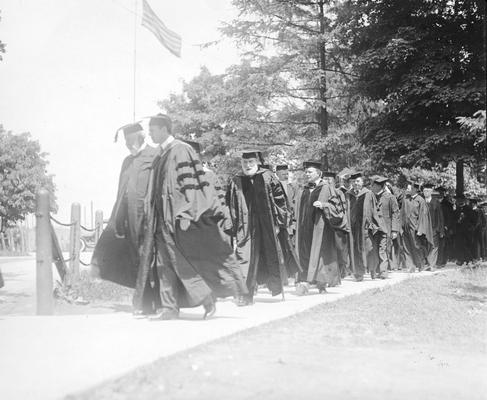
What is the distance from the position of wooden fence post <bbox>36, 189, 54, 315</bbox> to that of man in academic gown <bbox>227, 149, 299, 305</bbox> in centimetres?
260

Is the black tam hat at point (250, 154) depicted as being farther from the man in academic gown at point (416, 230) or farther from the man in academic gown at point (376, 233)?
the man in academic gown at point (416, 230)

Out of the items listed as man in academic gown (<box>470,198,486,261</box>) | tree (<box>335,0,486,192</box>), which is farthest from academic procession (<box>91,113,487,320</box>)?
man in academic gown (<box>470,198,486,261</box>)

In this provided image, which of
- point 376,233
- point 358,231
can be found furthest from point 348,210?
point 376,233

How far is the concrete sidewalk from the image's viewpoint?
4559mm

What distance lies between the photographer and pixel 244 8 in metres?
25.1

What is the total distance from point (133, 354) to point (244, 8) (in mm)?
21285

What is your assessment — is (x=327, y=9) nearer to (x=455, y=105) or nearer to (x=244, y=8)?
(x=244, y=8)

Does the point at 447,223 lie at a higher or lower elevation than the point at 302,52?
lower

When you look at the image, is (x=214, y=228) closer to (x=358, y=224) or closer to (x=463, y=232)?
(x=358, y=224)

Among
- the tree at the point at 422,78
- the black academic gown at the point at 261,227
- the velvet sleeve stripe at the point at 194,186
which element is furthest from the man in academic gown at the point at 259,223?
the tree at the point at 422,78

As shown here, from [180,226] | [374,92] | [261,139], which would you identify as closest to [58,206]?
[261,139]

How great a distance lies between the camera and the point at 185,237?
7461 mm

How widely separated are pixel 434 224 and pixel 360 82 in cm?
559

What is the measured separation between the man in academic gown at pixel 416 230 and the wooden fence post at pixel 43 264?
11.3 meters
